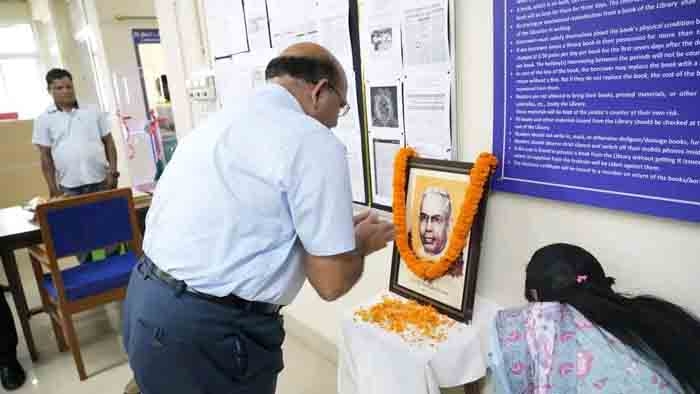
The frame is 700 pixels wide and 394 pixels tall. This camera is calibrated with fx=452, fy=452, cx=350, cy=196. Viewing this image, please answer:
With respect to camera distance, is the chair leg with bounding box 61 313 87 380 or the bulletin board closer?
the bulletin board

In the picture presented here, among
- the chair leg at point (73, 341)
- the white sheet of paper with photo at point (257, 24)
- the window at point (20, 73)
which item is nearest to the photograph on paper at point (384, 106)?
the white sheet of paper with photo at point (257, 24)

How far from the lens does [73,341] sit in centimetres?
227

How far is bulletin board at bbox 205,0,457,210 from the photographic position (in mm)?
1501

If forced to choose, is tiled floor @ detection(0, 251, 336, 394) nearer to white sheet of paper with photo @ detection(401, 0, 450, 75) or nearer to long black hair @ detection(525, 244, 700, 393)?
long black hair @ detection(525, 244, 700, 393)

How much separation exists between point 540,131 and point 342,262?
2.23 feet

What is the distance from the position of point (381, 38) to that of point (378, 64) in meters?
0.09

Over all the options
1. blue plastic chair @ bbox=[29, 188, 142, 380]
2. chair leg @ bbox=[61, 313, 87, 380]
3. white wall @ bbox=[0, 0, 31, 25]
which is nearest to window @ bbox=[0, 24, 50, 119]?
white wall @ bbox=[0, 0, 31, 25]

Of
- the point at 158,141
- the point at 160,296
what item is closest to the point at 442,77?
the point at 160,296

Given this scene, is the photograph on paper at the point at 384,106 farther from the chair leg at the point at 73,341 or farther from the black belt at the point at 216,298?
the chair leg at the point at 73,341

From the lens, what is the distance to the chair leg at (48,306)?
95.7 inches

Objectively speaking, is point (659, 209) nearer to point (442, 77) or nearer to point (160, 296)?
point (442, 77)

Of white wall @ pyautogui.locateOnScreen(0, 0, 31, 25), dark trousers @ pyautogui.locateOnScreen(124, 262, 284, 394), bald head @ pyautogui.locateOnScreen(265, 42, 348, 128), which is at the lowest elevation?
dark trousers @ pyautogui.locateOnScreen(124, 262, 284, 394)

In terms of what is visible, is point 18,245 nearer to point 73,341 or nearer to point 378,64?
point 73,341

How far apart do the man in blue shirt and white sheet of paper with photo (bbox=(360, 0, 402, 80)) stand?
0.50 meters
